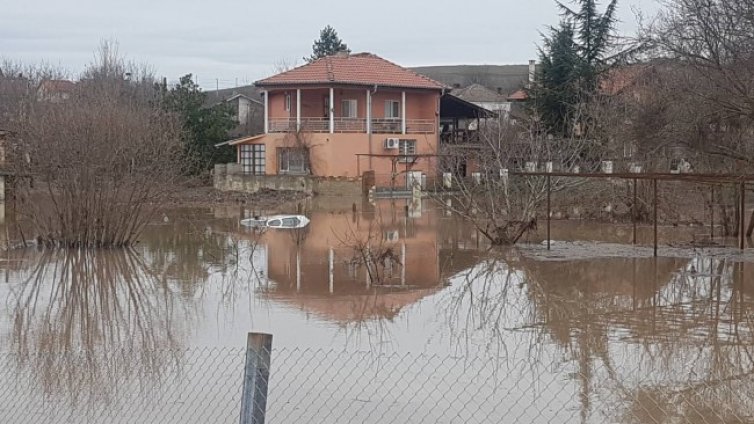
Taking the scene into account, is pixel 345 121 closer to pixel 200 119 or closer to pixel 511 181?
pixel 200 119

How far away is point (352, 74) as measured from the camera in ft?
168

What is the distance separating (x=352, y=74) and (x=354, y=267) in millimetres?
33925

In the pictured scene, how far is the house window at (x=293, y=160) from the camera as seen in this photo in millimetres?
49719

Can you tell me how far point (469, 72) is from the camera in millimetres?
97625

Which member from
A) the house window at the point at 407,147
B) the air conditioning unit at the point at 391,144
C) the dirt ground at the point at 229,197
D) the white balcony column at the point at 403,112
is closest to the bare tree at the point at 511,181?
the dirt ground at the point at 229,197

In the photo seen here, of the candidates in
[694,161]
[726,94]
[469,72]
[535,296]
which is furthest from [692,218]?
[469,72]

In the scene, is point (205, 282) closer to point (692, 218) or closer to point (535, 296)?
point (535, 296)

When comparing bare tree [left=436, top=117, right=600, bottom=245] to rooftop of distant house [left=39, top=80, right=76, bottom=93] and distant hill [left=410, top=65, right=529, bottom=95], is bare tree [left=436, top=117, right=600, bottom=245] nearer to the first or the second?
rooftop of distant house [left=39, top=80, right=76, bottom=93]

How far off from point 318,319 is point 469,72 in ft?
284

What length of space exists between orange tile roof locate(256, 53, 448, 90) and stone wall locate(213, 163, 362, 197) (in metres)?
6.00

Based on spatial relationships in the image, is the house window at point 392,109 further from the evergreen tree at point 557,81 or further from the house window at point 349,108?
the evergreen tree at point 557,81

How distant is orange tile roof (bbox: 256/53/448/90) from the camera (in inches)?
1984

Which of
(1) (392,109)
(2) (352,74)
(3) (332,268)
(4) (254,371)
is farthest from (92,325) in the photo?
(1) (392,109)

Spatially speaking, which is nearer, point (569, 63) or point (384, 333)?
point (384, 333)
